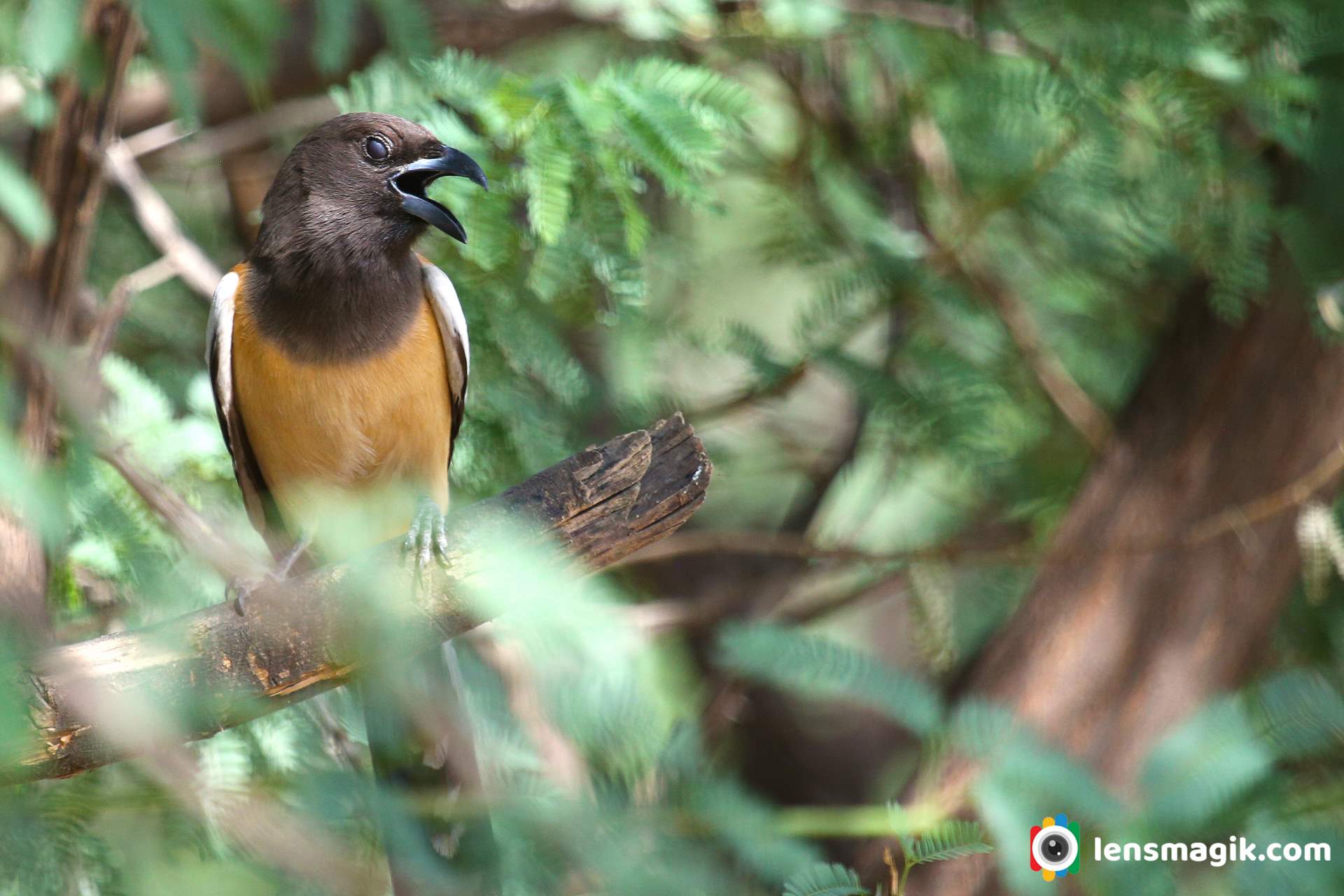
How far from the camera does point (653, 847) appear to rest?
3.30 metres

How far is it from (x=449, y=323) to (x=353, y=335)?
33 cm

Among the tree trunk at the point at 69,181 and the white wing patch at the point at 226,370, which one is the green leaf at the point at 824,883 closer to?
the white wing patch at the point at 226,370

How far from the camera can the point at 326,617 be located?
295 cm

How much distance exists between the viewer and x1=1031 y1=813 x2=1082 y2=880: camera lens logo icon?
3662 mm

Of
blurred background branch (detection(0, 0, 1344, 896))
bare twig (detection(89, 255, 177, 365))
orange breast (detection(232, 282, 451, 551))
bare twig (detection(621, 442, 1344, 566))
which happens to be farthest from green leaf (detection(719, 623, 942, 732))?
bare twig (detection(89, 255, 177, 365))

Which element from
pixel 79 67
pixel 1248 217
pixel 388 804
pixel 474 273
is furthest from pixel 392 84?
pixel 1248 217

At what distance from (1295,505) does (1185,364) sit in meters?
0.70

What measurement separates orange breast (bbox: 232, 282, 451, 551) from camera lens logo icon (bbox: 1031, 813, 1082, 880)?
2008mm

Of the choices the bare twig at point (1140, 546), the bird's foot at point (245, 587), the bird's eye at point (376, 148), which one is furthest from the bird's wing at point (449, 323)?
the bare twig at point (1140, 546)

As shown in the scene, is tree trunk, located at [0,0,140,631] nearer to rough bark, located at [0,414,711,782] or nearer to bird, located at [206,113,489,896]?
bird, located at [206,113,489,896]

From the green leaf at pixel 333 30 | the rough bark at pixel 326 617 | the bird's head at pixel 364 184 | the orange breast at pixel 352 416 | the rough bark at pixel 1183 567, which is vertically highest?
the green leaf at pixel 333 30

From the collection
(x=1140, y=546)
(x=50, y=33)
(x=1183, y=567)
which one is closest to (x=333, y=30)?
(x=50, y=33)

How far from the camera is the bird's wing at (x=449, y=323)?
414 cm

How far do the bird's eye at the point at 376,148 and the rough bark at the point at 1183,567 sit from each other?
2.95 metres
